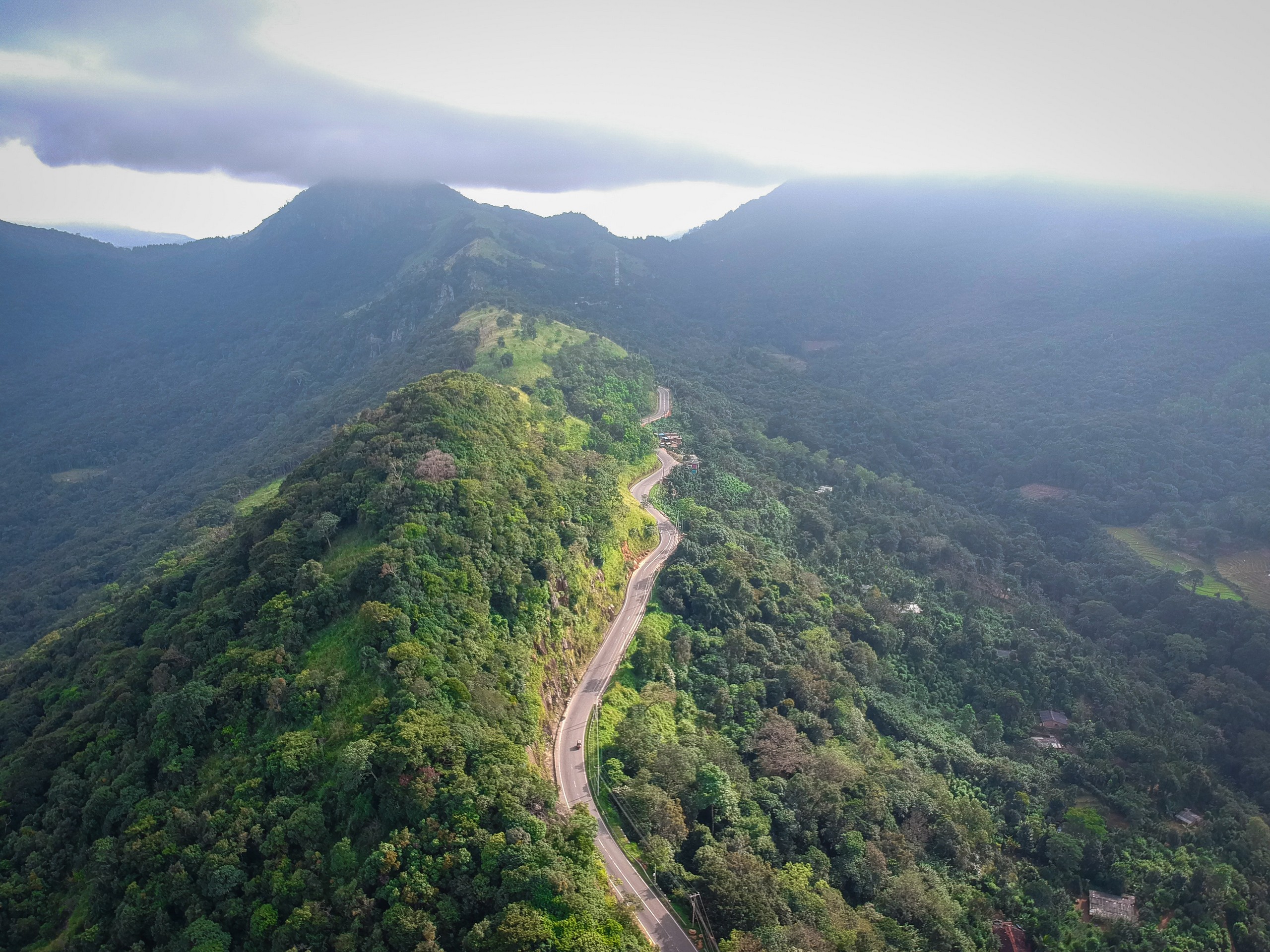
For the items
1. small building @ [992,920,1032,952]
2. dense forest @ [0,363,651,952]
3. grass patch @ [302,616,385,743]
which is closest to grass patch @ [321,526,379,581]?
dense forest @ [0,363,651,952]

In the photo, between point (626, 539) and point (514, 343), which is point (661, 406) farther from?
point (626, 539)

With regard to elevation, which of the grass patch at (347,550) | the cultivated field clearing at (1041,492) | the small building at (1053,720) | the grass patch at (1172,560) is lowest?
the grass patch at (1172,560)

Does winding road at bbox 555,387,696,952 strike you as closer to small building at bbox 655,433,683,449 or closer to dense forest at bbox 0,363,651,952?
dense forest at bbox 0,363,651,952

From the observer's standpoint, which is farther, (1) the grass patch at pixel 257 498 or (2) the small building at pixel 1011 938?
(1) the grass patch at pixel 257 498

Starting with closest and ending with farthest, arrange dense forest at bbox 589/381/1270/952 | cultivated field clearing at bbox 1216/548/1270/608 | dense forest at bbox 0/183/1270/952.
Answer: dense forest at bbox 0/183/1270/952, dense forest at bbox 589/381/1270/952, cultivated field clearing at bbox 1216/548/1270/608

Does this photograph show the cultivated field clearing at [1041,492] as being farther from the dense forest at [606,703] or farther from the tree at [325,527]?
the tree at [325,527]

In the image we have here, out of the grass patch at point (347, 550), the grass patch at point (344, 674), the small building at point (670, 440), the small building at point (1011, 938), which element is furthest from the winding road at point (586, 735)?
the small building at point (1011, 938)
